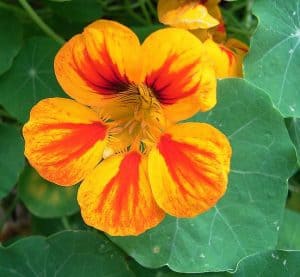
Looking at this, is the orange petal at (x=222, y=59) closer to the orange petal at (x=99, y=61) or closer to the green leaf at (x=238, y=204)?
the green leaf at (x=238, y=204)

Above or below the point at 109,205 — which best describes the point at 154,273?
below

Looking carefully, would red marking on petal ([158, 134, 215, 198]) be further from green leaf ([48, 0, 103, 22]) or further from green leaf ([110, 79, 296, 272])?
green leaf ([48, 0, 103, 22])

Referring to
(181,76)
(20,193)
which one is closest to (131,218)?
(181,76)

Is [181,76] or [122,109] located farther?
[122,109]

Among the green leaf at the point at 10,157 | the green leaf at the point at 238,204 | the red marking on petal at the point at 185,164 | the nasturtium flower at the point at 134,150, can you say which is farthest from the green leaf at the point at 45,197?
the red marking on petal at the point at 185,164

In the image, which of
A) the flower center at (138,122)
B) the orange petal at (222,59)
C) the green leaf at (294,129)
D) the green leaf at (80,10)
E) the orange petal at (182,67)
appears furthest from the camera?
the green leaf at (80,10)

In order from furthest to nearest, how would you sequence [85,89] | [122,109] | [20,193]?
[20,193] < [122,109] < [85,89]

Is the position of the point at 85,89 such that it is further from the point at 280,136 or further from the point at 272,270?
the point at 272,270
